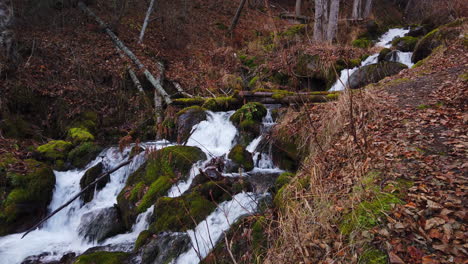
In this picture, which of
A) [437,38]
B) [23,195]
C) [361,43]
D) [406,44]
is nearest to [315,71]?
[437,38]

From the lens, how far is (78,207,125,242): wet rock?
16.0 feet

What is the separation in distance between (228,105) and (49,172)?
5.38 m

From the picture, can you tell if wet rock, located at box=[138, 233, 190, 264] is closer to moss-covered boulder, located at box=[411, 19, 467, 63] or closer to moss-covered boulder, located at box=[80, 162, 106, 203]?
moss-covered boulder, located at box=[80, 162, 106, 203]

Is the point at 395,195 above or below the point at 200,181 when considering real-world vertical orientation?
above

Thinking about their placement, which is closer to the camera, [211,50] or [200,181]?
[200,181]

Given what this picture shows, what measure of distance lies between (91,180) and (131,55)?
6218 millimetres

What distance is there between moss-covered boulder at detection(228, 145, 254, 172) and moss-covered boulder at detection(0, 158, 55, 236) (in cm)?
442

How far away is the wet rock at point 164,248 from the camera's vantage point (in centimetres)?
372

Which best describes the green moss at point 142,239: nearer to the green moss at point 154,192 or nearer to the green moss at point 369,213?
the green moss at point 154,192

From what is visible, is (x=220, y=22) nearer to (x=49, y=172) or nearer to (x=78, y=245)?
(x=49, y=172)

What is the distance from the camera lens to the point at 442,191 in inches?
85.4

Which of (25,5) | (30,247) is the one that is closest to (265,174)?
(30,247)

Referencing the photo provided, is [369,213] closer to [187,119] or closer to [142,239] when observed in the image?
[142,239]

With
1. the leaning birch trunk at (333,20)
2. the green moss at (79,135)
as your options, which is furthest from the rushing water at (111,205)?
the leaning birch trunk at (333,20)
